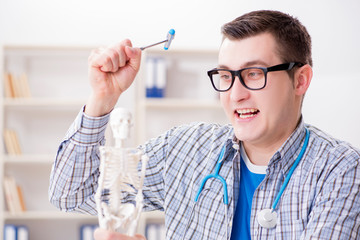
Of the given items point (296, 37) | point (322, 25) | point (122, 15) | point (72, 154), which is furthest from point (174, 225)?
point (322, 25)

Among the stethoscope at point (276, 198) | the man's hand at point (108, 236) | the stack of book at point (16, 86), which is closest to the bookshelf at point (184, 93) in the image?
the stack of book at point (16, 86)

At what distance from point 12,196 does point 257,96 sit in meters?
3.20

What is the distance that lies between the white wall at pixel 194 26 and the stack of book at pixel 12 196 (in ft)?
4.32

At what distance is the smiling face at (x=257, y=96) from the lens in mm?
1637

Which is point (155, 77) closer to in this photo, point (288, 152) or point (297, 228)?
point (288, 152)

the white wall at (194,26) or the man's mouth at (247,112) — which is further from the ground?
the white wall at (194,26)

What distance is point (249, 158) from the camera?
1.75 meters

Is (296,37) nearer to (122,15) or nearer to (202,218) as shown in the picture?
(202,218)

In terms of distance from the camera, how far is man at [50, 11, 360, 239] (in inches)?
57.7

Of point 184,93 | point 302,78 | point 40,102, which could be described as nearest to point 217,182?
point 302,78

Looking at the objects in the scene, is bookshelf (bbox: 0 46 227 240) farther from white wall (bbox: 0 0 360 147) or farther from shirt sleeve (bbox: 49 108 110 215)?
shirt sleeve (bbox: 49 108 110 215)

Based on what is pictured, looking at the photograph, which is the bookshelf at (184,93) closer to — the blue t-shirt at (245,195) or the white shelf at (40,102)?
the white shelf at (40,102)

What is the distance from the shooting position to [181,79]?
4785 millimetres

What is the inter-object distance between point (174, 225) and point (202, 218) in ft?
0.39
